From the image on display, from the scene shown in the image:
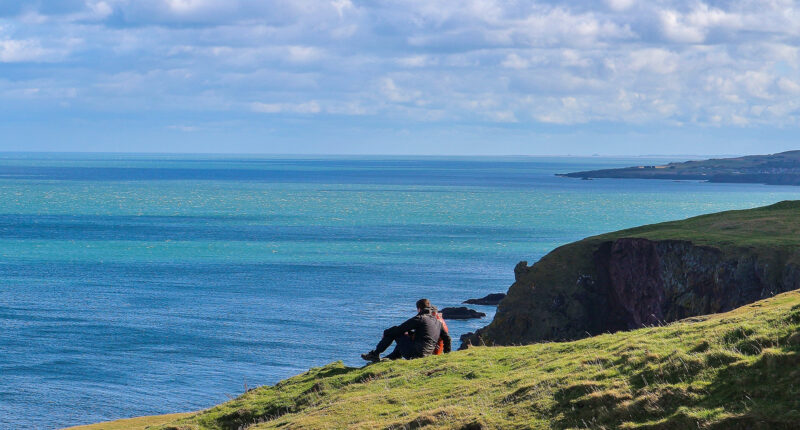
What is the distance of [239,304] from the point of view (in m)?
85.9

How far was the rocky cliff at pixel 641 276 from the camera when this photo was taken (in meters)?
53.5

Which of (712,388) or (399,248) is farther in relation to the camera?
(399,248)

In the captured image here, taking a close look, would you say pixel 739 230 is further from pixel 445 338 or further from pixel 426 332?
pixel 426 332

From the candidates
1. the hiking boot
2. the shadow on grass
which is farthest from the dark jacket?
the shadow on grass

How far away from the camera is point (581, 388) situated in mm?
16938

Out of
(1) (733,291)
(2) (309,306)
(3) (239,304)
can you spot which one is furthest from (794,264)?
(3) (239,304)

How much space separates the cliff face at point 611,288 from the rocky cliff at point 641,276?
7cm

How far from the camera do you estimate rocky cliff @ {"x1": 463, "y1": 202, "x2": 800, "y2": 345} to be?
176 ft

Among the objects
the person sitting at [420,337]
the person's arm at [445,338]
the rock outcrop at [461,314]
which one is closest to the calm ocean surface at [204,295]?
the rock outcrop at [461,314]

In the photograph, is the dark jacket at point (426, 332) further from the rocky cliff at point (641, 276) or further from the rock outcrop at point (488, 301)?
the rock outcrop at point (488, 301)

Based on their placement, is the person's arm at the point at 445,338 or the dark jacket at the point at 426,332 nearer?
the dark jacket at the point at 426,332

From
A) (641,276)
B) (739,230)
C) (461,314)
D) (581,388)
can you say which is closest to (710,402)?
(581,388)

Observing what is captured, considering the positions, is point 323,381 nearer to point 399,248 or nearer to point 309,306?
point 309,306

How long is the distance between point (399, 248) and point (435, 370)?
110 metres
